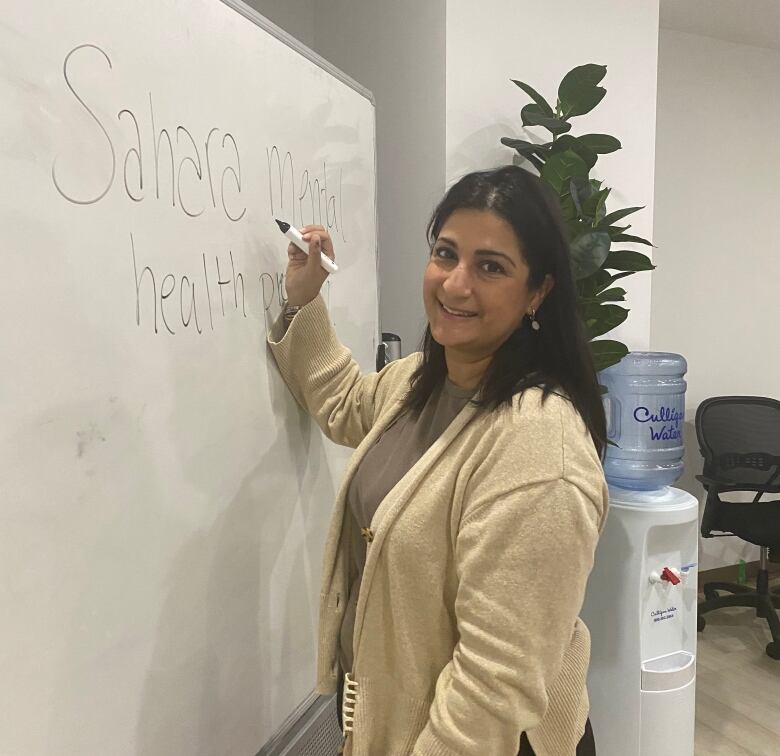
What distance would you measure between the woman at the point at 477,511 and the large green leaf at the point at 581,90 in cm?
107

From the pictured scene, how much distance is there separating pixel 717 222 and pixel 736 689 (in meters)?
2.18

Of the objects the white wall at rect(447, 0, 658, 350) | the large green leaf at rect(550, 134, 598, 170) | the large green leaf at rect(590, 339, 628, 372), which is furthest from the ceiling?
the large green leaf at rect(590, 339, 628, 372)

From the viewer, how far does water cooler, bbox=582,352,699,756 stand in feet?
5.75

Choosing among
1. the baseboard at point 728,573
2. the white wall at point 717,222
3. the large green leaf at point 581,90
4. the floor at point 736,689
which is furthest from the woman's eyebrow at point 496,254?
the baseboard at point 728,573

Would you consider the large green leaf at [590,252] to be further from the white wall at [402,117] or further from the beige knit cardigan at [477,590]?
the beige knit cardigan at [477,590]

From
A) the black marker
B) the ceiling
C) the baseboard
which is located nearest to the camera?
the black marker

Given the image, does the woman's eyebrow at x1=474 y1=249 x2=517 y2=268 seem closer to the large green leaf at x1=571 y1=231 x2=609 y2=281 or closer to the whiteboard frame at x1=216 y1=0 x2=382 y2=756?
the whiteboard frame at x1=216 y1=0 x2=382 y2=756

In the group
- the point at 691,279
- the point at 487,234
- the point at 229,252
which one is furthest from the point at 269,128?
the point at 691,279

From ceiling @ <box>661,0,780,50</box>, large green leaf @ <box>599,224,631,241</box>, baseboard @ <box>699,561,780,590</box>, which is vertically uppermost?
ceiling @ <box>661,0,780,50</box>

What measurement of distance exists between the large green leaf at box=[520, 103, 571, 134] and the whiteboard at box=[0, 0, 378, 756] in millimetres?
815

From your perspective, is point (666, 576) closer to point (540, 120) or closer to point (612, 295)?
point (612, 295)

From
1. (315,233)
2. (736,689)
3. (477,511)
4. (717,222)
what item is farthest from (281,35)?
(717,222)

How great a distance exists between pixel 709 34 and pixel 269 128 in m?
3.03

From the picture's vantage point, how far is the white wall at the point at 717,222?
3.31m
